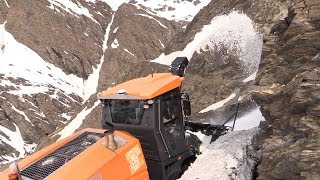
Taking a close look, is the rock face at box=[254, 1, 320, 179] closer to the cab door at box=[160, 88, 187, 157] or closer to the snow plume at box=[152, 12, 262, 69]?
the cab door at box=[160, 88, 187, 157]

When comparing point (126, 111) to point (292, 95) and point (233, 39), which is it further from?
point (233, 39)

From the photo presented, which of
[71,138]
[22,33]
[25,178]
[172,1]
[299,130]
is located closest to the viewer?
[25,178]

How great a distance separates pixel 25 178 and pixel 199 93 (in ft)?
85.4

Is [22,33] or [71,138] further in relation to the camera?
[22,33]

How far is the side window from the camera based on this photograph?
7.68 m

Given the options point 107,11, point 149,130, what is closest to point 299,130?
point 149,130

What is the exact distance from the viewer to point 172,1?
19000cm

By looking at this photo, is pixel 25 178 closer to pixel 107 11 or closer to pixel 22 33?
pixel 22 33

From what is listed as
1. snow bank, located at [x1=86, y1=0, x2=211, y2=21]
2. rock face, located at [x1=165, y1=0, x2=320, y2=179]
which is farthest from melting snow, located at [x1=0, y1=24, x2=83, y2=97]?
rock face, located at [x1=165, y1=0, x2=320, y2=179]

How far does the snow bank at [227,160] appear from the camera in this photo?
768 cm

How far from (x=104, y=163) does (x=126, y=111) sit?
1.77 meters

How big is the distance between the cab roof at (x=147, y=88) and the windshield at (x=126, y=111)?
0.16 metres

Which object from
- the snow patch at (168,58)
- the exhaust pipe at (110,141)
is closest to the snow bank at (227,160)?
the exhaust pipe at (110,141)

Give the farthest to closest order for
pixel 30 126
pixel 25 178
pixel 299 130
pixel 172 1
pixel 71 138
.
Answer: pixel 172 1
pixel 30 126
pixel 71 138
pixel 299 130
pixel 25 178
